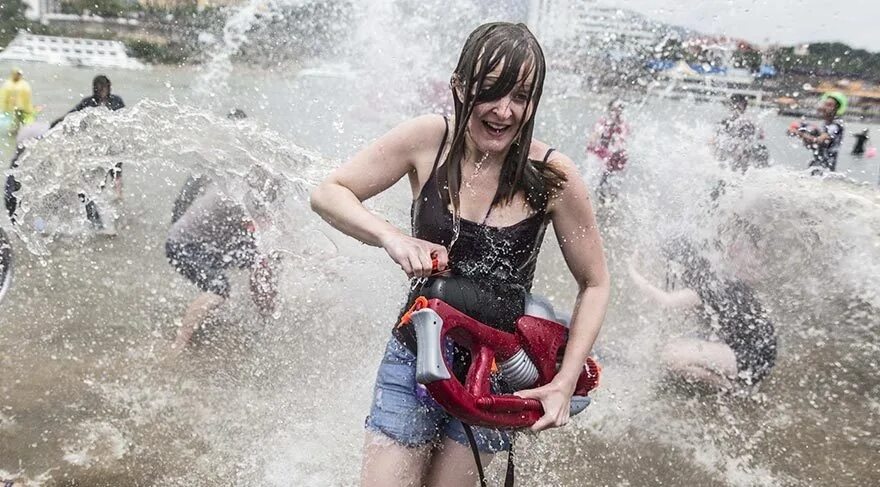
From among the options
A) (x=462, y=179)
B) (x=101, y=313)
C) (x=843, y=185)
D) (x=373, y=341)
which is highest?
(x=462, y=179)

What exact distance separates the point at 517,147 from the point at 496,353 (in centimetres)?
52

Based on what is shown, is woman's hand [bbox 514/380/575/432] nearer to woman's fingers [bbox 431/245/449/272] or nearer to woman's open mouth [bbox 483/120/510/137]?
woman's fingers [bbox 431/245/449/272]

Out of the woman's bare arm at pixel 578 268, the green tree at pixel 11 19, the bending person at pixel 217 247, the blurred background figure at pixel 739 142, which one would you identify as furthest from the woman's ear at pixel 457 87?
the green tree at pixel 11 19

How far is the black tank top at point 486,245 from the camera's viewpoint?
194 cm

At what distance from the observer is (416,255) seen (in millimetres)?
1711

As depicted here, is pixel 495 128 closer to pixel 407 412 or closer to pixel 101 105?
pixel 407 412

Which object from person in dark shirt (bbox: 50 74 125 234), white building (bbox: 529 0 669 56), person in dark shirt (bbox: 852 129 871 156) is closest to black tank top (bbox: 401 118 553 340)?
person in dark shirt (bbox: 50 74 125 234)

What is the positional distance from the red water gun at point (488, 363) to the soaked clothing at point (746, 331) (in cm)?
217

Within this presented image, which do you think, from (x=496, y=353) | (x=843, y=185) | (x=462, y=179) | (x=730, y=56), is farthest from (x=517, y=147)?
(x=730, y=56)

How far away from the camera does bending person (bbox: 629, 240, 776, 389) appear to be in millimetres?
3973

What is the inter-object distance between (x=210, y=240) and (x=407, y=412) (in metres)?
2.63

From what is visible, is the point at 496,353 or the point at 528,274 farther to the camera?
the point at 528,274

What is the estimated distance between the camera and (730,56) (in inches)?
366

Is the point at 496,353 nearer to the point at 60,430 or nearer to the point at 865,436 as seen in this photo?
the point at 60,430
